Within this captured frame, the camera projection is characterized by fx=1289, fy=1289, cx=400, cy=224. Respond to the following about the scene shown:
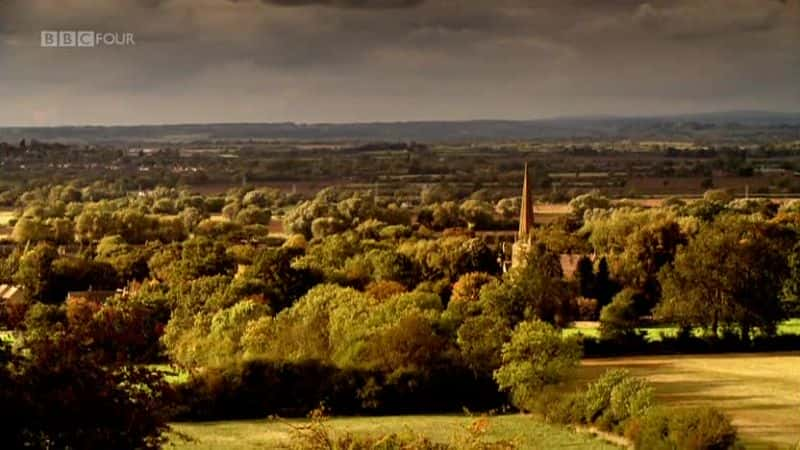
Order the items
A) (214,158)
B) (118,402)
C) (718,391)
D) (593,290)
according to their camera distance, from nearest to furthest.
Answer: (118,402) → (718,391) → (593,290) → (214,158)

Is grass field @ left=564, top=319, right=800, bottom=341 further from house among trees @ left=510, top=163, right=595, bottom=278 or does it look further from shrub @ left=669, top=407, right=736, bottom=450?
shrub @ left=669, top=407, right=736, bottom=450

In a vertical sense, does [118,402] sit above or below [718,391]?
above

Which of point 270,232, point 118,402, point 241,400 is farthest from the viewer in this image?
point 270,232

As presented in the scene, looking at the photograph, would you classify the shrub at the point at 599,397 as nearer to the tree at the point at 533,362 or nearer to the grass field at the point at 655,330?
the tree at the point at 533,362

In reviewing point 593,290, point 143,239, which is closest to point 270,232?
point 143,239

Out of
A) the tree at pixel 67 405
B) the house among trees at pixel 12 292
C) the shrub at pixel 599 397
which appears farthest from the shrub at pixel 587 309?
the tree at pixel 67 405

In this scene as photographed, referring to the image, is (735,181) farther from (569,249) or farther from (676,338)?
(676,338)

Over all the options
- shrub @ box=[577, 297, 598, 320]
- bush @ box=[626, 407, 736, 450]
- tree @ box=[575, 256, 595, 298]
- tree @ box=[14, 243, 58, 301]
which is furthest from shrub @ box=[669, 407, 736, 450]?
tree @ box=[14, 243, 58, 301]
